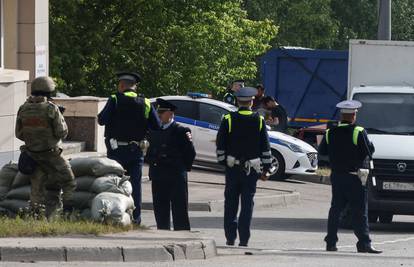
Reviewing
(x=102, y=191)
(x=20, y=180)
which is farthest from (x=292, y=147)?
(x=102, y=191)

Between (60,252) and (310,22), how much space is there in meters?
38.9

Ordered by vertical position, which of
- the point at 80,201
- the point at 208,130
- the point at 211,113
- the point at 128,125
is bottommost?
the point at 208,130

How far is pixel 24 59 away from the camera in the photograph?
22312 mm

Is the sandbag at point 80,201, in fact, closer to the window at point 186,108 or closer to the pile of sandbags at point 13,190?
the pile of sandbags at point 13,190

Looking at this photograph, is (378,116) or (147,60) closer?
(378,116)

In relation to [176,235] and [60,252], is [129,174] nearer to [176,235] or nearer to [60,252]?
[176,235]

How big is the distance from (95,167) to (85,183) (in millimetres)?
219

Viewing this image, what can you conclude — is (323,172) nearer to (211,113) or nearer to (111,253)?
(211,113)

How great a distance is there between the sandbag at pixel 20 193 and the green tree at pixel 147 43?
18.5m

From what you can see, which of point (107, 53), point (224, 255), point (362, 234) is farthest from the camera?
point (107, 53)

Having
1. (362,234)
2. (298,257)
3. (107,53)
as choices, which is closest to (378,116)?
(362,234)

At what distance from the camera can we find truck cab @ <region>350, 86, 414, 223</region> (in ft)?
56.4

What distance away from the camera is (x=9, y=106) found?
1972 cm

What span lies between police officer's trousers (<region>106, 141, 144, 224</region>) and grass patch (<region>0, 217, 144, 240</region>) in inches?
54.2
